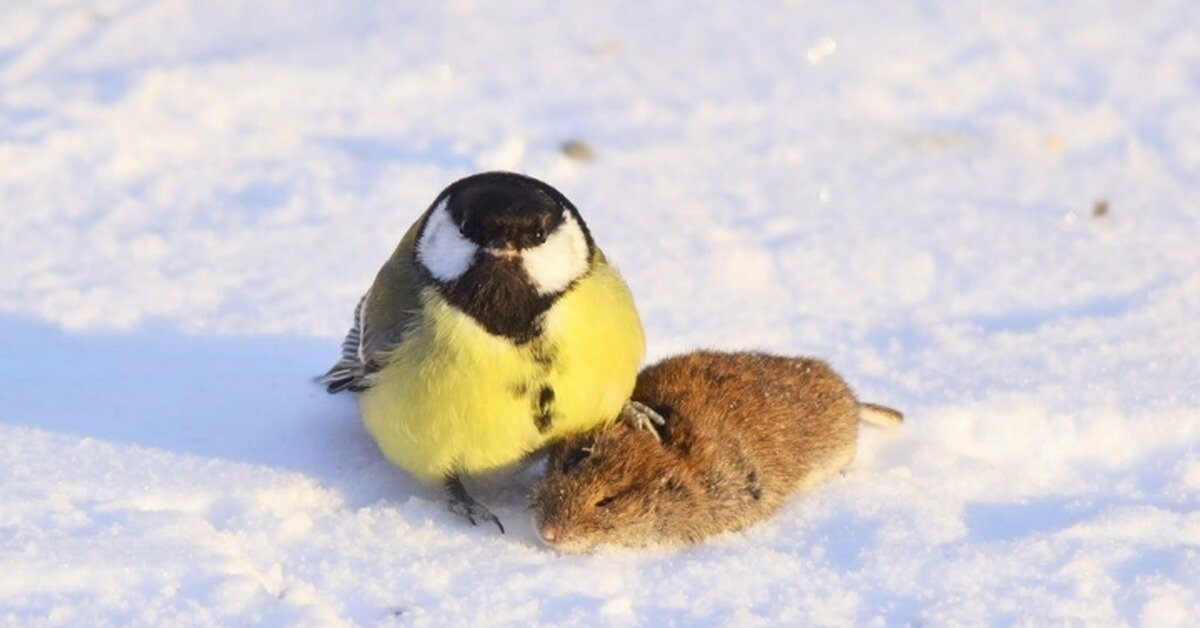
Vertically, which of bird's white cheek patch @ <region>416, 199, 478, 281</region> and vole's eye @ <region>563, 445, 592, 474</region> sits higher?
bird's white cheek patch @ <region>416, 199, 478, 281</region>

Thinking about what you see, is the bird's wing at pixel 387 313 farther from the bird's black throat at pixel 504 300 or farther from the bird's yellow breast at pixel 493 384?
the bird's black throat at pixel 504 300

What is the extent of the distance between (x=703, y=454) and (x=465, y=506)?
70 cm

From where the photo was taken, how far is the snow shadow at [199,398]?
188 inches

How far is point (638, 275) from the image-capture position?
21.3 feet

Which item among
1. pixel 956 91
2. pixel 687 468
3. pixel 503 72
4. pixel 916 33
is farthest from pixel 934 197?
pixel 687 468

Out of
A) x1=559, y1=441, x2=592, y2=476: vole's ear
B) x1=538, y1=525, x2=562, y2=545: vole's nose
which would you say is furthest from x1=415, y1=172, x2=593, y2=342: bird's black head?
x1=538, y1=525, x2=562, y2=545: vole's nose

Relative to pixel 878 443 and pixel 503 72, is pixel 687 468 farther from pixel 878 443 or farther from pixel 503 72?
pixel 503 72

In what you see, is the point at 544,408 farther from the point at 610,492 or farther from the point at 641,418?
the point at 641,418

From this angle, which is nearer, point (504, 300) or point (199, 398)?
point (504, 300)

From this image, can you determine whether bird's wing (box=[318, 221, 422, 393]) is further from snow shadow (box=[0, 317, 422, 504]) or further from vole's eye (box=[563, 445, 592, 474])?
vole's eye (box=[563, 445, 592, 474])

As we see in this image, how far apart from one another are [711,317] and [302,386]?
165cm

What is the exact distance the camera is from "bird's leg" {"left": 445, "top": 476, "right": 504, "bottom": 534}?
14.6ft

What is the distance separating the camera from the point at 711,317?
240 inches

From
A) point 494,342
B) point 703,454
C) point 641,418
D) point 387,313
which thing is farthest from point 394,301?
point 703,454
